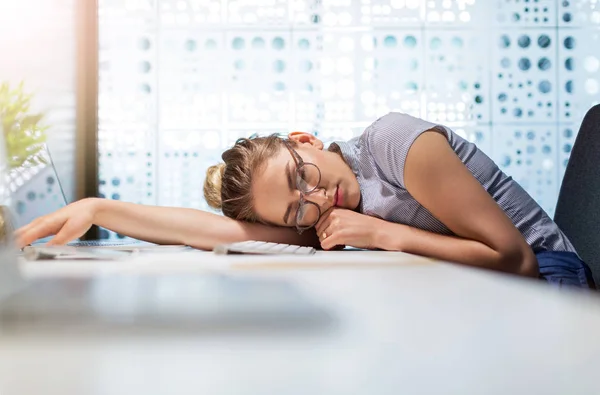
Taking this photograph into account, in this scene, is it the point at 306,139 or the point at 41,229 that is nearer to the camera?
the point at 41,229

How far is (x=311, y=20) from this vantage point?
2.52 metres

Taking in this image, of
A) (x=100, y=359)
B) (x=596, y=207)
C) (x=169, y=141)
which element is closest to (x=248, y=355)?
(x=100, y=359)

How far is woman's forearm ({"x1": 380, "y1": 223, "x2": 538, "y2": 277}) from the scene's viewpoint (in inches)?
40.1

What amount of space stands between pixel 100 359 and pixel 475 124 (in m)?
2.53

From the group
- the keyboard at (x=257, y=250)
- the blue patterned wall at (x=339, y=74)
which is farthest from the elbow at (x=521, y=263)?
the blue patterned wall at (x=339, y=74)

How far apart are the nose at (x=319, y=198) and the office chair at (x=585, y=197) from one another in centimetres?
61

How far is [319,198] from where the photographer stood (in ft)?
3.67

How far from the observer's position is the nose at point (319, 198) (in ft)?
3.64

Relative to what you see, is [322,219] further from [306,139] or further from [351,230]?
[306,139]

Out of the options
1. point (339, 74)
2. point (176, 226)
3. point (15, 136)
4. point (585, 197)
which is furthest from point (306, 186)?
point (339, 74)

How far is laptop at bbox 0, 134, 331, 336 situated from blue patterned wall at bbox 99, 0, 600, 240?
219 cm

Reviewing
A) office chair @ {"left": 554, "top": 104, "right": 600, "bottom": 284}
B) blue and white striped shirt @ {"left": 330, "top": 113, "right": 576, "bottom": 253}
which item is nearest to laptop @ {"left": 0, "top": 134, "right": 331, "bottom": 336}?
blue and white striped shirt @ {"left": 330, "top": 113, "right": 576, "bottom": 253}

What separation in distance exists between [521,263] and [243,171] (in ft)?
1.87

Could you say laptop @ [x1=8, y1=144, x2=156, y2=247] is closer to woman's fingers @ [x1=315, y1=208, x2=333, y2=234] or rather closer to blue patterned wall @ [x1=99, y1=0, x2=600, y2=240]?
woman's fingers @ [x1=315, y1=208, x2=333, y2=234]
